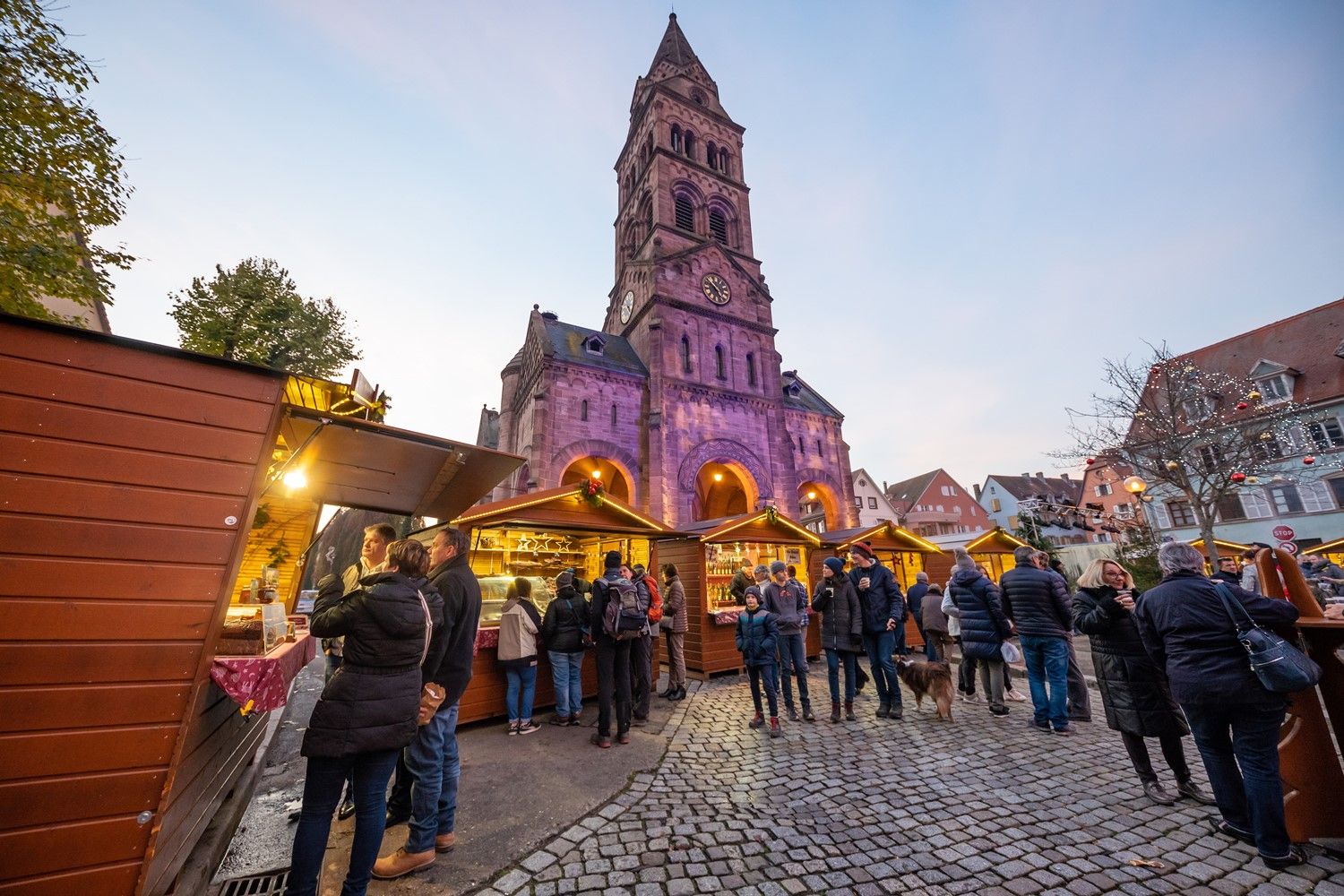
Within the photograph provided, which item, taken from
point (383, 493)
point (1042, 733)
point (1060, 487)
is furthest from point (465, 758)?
point (1060, 487)

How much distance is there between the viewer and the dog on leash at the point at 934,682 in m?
6.43

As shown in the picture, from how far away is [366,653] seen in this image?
277cm

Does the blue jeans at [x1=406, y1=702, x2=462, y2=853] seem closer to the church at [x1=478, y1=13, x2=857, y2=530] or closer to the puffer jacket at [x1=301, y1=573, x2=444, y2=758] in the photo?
the puffer jacket at [x1=301, y1=573, x2=444, y2=758]

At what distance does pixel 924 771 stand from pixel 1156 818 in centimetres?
170

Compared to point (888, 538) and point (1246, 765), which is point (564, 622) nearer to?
point (1246, 765)

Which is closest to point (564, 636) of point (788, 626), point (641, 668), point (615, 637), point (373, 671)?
point (615, 637)

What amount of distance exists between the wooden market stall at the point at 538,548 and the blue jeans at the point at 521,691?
1.62 feet

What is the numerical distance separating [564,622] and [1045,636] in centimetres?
629

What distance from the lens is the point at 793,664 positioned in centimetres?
689

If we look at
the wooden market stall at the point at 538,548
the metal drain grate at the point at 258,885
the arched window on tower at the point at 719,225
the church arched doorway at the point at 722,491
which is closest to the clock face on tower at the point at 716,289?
the arched window on tower at the point at 719,225

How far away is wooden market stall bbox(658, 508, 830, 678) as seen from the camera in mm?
9938

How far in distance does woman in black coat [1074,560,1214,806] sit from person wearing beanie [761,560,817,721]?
3.12 m

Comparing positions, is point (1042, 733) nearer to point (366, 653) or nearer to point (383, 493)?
point (366, 653)

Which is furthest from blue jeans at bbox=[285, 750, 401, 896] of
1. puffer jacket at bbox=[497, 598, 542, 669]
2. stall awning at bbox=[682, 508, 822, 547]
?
stall awning at bbox=[682, 508, 822, 547]
